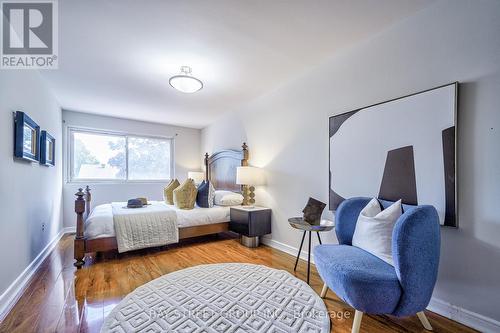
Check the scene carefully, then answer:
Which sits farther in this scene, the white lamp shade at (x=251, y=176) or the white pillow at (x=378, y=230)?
the white lamp shade at (x=251, y=176)

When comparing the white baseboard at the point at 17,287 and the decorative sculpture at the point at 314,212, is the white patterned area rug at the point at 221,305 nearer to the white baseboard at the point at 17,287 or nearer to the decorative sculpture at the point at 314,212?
the decorative sculpture at the point at 314,212

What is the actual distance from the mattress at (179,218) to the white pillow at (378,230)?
2.19 meters

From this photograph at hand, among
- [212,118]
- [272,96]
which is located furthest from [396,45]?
[212,118]

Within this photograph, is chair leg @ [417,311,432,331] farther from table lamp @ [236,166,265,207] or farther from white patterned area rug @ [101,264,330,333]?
table lamp @ [236,166,265,207]

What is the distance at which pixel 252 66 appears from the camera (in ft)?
8.54

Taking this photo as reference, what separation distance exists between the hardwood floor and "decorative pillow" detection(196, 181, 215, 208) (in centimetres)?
60

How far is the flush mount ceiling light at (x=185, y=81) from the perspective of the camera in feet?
7.92

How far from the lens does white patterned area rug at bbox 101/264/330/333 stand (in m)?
1.44

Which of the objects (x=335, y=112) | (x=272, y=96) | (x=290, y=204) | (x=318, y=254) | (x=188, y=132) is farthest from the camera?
(x=188, y=132)

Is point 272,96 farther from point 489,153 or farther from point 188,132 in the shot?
point 188,132

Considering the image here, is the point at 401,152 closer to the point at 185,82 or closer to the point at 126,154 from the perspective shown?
the point at 185,82

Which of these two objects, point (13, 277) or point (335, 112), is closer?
point (13, 277)

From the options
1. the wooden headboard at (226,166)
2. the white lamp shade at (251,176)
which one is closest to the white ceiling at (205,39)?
the wooden headboard at (226,166)

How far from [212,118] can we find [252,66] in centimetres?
243
